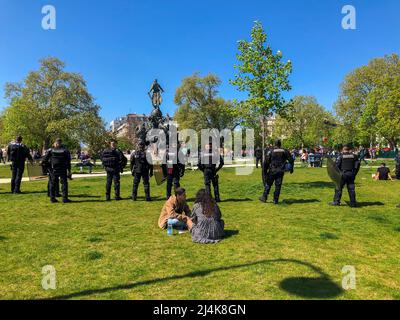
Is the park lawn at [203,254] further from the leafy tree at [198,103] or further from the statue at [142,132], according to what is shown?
the leafy tree at [198,103]

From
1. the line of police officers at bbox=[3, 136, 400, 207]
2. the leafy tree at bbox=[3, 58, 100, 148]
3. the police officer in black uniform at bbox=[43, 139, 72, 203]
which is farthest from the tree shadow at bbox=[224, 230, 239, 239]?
the leafy tree at bbox=[3, 58, 100, 148]

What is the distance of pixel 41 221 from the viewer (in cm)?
879

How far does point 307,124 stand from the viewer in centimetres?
7931

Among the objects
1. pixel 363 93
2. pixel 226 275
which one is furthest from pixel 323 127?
pixel 226 275

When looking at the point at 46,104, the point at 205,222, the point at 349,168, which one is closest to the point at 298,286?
the point at 205,222

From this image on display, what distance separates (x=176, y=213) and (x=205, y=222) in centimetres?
119

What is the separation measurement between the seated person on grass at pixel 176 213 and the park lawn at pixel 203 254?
0.31 meters

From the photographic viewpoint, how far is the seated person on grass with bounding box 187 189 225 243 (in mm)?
6930

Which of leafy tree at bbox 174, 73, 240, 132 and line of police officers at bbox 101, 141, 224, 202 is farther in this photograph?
leafy tree at bbox 174, 73, 240, 132

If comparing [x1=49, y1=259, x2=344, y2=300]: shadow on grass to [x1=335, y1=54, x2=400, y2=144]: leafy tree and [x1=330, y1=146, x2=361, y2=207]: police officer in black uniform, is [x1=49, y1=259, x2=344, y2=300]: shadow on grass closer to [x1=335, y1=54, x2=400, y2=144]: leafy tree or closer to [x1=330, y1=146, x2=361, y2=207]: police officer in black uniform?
[x1=330, y1=146, x2=361, y2=207]: police officer in black uniform

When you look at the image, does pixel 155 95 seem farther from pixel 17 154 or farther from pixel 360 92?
pixel 360 92

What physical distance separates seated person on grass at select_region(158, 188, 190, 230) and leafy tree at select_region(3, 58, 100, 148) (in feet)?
119
